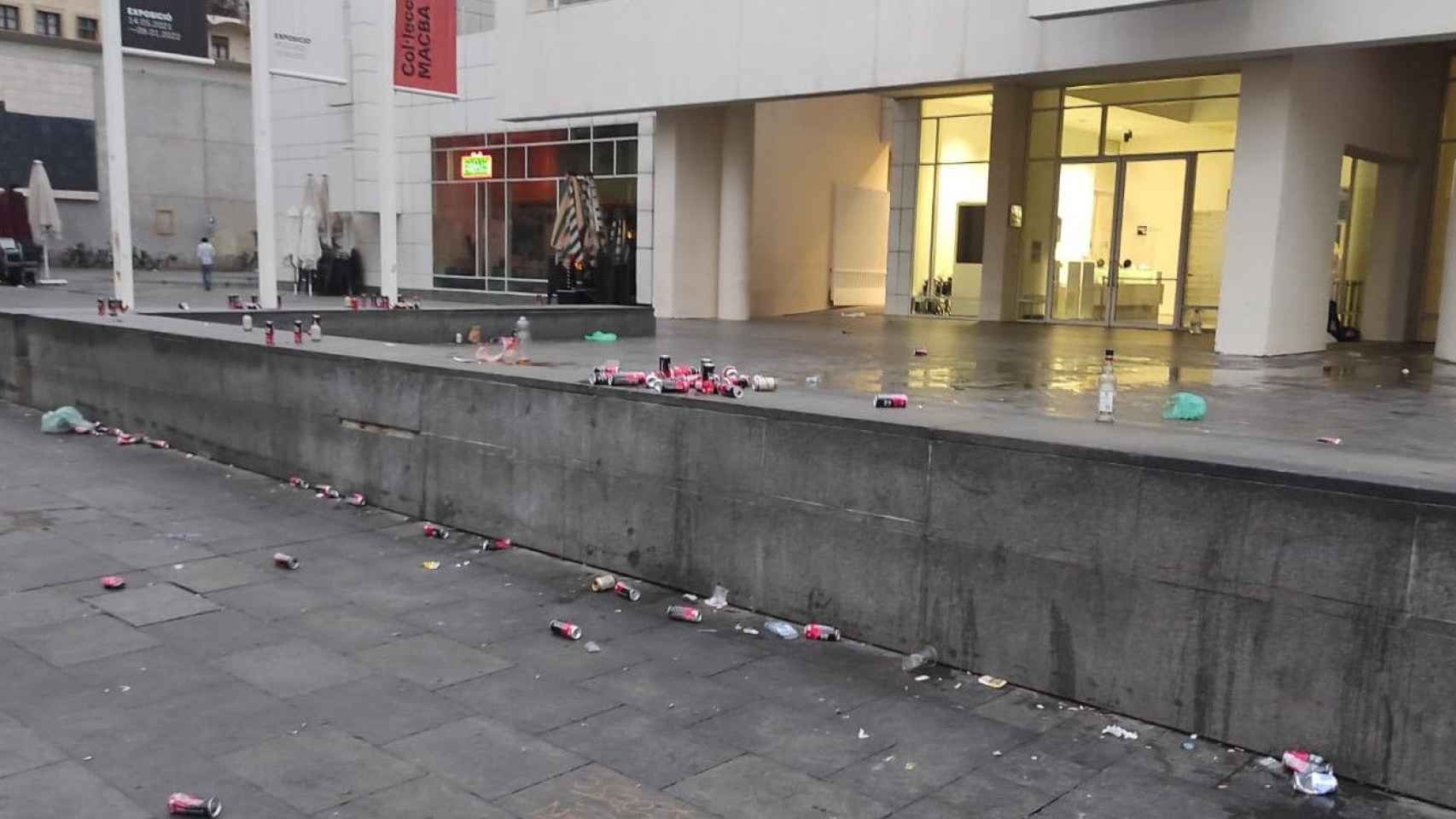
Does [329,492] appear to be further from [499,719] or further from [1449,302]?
[1449,302]

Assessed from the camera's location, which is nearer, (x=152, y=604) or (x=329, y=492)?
(x=152, y=604)

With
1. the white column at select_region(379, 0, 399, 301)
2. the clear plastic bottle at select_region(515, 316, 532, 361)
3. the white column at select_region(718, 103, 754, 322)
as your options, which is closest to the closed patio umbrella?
the white column at select_region(718, 103, 754, 322)

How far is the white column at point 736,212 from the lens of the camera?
20703 millimetres

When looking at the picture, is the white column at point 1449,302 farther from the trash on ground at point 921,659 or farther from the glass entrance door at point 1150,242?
the trash on ground at point 921,659

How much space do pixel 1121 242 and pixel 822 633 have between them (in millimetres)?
16705

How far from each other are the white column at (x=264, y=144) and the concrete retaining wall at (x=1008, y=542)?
711cm

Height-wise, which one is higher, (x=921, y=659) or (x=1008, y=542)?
(x=1008, y=542)

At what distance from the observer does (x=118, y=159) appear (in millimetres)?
13594

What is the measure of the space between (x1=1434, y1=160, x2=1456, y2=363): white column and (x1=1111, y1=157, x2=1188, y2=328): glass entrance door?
5.99 metres

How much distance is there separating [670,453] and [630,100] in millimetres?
15082

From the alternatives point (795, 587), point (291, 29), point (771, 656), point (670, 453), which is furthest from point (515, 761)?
point (291, 29)

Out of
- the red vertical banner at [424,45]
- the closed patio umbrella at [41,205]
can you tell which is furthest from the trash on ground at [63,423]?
the closed patio umbrella at [41,205]

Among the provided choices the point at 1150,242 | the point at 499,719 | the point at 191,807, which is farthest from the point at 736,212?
the point at 191,807

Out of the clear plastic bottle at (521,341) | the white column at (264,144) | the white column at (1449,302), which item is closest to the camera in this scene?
the clear plastic bottle at (521,341)
